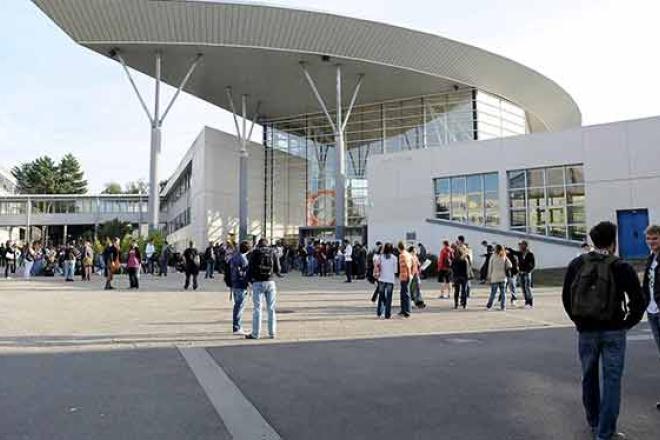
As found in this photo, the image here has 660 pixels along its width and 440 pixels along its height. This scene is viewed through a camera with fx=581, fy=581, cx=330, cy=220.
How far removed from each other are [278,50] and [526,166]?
56.2 ft

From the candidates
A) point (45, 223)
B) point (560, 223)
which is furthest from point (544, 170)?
point (45, 223)

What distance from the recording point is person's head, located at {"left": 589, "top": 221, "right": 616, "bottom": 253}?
14.9ft

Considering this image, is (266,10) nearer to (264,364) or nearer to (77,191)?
(264,364)

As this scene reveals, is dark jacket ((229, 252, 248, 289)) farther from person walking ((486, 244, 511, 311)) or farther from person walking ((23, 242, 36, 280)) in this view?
person walking ((23, 242, 36, 280))

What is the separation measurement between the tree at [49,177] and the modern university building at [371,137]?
55195 millimetres

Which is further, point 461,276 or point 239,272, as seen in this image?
point 461,276

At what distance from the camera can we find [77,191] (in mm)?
102188

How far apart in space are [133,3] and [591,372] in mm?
33737

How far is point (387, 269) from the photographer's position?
12.6 m

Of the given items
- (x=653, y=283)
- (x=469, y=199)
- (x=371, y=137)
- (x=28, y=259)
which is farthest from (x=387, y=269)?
(x=371, y=137)

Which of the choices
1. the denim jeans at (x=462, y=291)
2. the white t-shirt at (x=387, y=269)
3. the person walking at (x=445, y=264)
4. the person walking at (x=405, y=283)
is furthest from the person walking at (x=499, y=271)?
the white t-shirt at (x=387, y=269)

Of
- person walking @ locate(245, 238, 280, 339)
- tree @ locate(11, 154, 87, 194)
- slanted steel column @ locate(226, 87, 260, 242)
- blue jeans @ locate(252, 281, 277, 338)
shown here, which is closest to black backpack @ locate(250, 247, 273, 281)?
person walking @ locate(245, 238, 280, 339)

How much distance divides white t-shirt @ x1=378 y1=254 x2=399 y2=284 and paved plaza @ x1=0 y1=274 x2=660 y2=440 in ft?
3.16

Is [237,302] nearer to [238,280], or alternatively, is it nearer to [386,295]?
[238,280]
